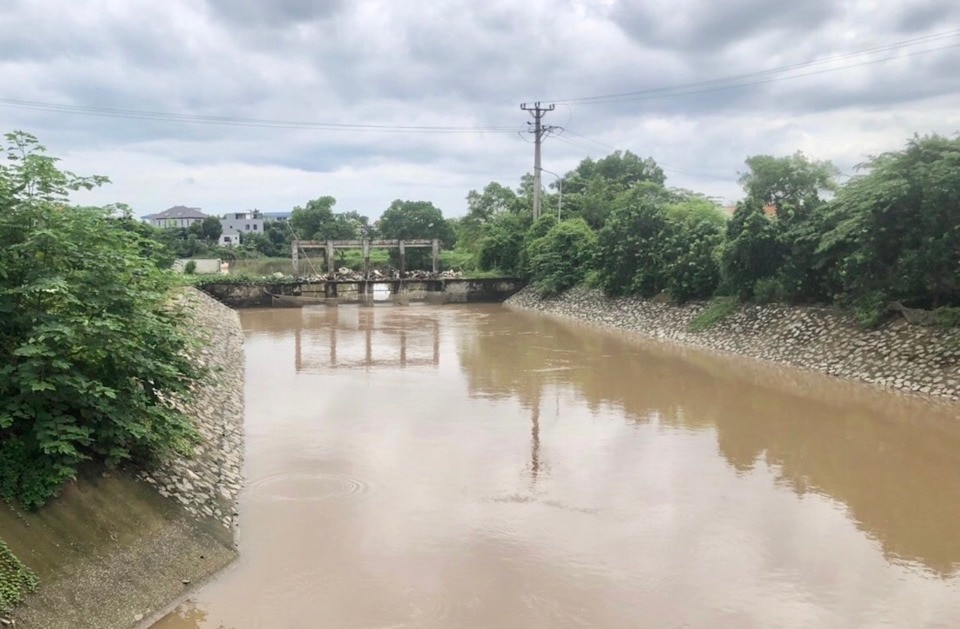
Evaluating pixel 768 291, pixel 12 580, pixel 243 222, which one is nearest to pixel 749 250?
pixel 768 291

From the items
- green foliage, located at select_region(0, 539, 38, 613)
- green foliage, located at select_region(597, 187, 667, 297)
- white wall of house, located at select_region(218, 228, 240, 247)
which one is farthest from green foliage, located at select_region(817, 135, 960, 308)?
white wall of house, located at select_region(218, 228, 240, 247)

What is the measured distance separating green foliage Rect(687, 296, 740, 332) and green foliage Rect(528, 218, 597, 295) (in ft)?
31.9

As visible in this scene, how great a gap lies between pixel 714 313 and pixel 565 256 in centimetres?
1230

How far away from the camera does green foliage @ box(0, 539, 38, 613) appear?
4.68 metres

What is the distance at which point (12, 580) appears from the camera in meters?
4.82

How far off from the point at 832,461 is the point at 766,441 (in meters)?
1.23

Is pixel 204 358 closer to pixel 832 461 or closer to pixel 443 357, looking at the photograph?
pixel 443 357

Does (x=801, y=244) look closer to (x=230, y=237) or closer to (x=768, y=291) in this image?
(x=768, y=291)

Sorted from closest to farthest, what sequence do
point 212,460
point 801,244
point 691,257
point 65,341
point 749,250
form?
point 65,341
point 212,460
point 801,244
point 749,250
point 691,257

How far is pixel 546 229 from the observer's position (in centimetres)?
3684

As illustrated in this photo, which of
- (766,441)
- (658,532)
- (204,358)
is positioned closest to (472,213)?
(204,358)

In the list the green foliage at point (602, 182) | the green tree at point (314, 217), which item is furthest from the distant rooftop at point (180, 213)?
the green foliage at point (602, 182)

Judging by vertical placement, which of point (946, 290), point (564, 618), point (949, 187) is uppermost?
point (949, 187)

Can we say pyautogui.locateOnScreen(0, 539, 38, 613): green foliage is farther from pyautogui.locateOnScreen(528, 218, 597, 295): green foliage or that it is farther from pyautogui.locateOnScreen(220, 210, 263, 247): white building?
pyautogui.locateOnScreen(220, 210, 263, 247): white building
